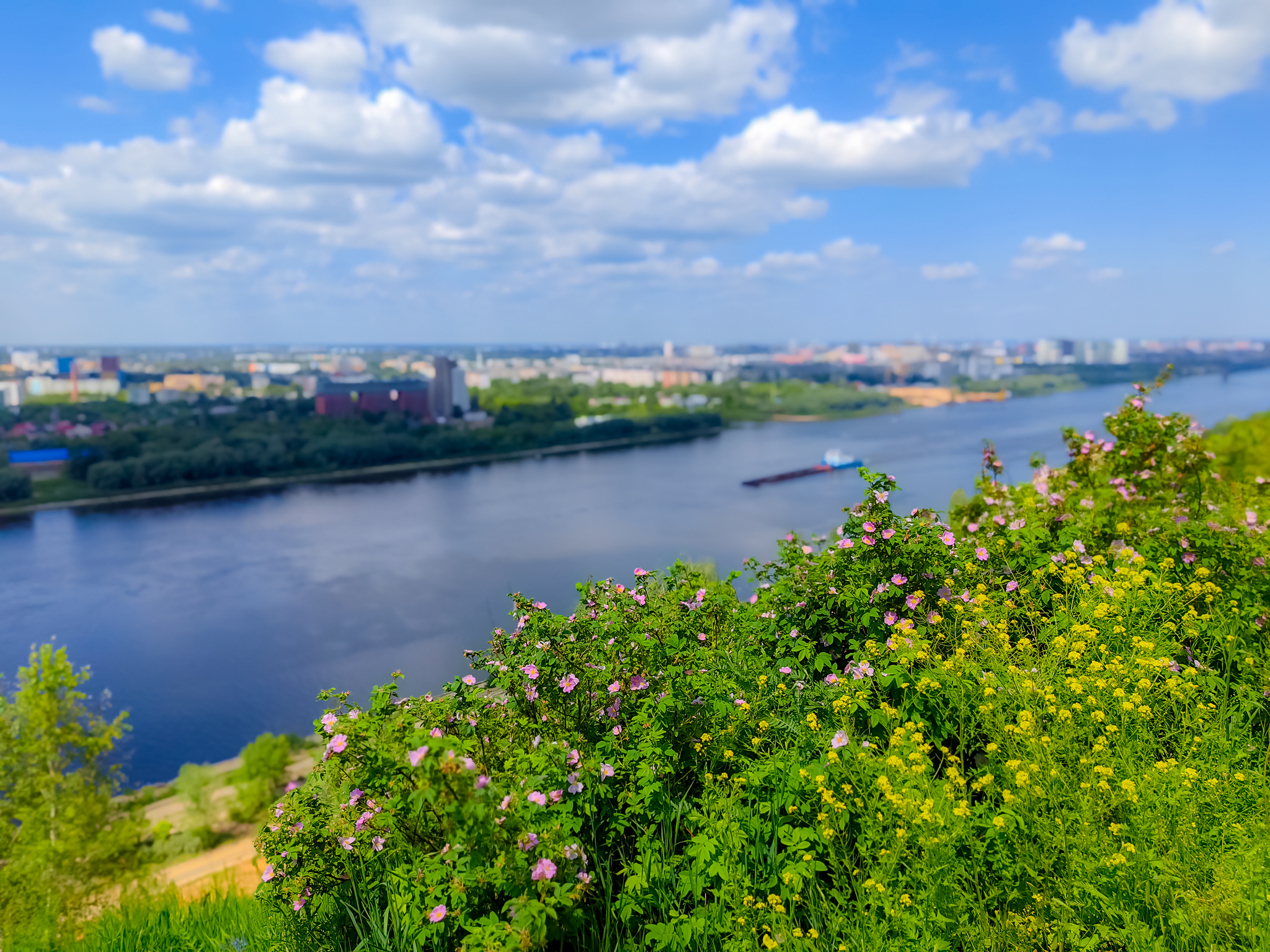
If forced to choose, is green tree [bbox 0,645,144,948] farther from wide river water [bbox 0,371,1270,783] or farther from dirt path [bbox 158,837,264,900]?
wide river water [bbox 0,371,1270,783]

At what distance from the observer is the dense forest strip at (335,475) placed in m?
29.7

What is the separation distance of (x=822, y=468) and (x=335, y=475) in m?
20.8

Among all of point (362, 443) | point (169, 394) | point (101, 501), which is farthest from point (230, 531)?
point (169, 394)

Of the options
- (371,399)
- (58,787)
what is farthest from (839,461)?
(371,399)

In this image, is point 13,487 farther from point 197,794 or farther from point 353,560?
point 197,794

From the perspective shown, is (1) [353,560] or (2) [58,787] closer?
(2) [58,787]

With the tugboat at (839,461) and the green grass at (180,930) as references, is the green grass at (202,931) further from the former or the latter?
the tugboat at (839,461)

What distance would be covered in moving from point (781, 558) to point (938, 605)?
16.3 inches

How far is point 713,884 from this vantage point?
4.48 ft

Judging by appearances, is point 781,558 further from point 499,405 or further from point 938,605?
point 499,405

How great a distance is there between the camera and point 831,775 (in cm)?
137

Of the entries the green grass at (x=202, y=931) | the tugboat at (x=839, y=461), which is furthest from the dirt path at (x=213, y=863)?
the tugboat at (x=839, y=461)

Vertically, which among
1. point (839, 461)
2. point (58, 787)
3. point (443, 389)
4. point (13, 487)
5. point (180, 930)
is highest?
point (443, 389)

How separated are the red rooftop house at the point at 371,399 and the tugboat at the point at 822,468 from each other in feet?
73.4
